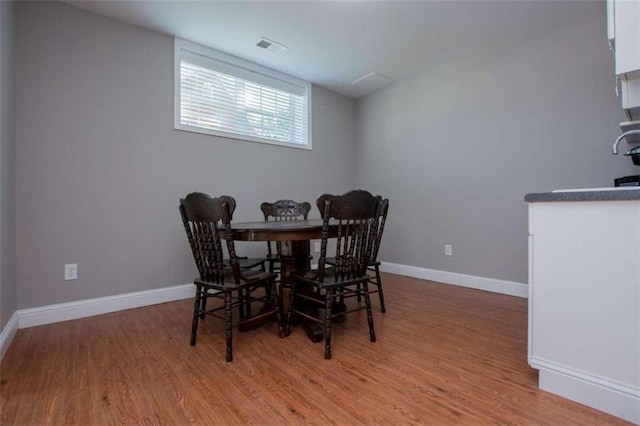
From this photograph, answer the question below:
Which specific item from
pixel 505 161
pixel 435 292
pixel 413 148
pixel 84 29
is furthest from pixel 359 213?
pixel 84 29

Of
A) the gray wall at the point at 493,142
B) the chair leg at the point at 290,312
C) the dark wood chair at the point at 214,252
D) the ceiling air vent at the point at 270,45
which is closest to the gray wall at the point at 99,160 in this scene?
the ceiling air vent at the point at 270,45

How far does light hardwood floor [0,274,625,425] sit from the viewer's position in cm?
→ 120

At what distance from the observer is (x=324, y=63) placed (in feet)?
11.0

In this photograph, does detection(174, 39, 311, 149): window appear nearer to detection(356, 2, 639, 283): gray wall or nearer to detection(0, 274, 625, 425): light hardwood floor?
detection(356, 2, 639, 283): gray wall

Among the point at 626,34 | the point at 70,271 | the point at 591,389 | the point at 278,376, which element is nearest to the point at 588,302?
the point at 591,389

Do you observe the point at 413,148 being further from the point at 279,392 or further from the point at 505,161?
the point at 279,392

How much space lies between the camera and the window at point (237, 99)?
9.65 feet

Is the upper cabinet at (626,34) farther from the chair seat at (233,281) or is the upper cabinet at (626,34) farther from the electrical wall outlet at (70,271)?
the electrical wall outlet at (70,271)

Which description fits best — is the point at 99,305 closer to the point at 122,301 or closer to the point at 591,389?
the point at 122,301

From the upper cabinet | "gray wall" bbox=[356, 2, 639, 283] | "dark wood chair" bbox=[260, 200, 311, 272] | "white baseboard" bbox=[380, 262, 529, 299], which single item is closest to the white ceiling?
"gray wall" bbox=[356, 2, 639, 283]

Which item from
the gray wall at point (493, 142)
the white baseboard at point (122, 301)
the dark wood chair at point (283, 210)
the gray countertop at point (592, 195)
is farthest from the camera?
the dark wood chair at point (283, 210)

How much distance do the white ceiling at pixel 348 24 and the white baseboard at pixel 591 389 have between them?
8.55 feet

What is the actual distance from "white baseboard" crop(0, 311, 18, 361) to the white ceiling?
2408mm

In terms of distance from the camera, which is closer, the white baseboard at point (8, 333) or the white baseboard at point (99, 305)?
the white baseboard at point (8, 333)
